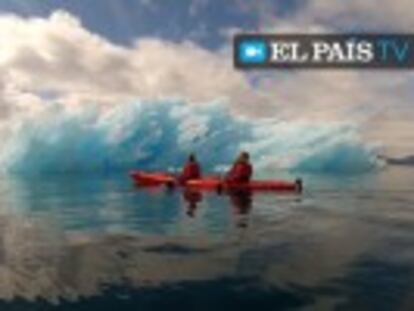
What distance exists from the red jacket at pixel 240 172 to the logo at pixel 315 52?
8786 millimetres

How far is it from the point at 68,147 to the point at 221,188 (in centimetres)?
2464

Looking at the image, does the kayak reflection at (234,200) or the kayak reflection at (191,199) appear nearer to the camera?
the kayak reflection at (234,200)

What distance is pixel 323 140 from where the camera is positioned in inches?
1868

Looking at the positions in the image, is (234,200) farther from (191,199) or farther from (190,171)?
(190,171)

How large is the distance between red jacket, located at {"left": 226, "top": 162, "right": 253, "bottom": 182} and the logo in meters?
8.79

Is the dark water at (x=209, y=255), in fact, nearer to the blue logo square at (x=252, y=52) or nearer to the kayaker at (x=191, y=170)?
the kayaker at (x=191, y=170)

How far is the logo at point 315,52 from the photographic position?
17.7 metres

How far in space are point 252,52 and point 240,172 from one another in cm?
927

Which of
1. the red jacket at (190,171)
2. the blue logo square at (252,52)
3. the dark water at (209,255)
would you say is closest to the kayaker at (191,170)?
the red jacket at (190,171)

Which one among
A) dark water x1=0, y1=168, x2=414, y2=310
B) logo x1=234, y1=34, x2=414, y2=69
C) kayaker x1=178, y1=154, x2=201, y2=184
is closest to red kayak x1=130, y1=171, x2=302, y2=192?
kayaker x1=178, y1=154, x2=201, y2=184

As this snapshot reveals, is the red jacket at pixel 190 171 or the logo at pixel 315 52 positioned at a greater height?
the logo at pixel 315 52

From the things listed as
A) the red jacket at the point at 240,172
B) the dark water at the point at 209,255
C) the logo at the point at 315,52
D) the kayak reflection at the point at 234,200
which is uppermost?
the logo at the point at 315,52

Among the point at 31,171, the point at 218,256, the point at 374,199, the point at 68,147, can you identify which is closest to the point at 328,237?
the point at 218,256

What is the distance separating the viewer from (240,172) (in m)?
27.1
